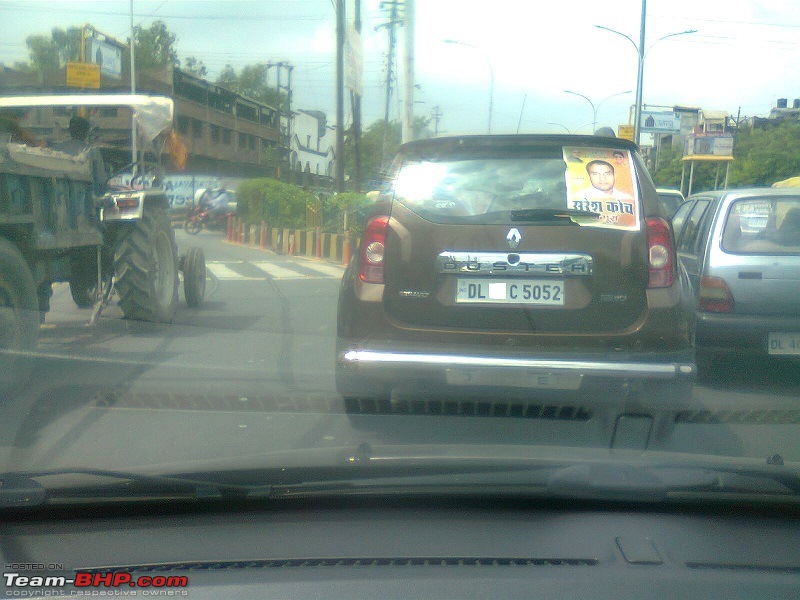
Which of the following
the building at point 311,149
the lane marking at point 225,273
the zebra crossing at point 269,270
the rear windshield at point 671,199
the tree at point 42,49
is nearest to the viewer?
the lane marking at point 225,273

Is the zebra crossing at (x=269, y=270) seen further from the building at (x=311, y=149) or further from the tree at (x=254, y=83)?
the building at (x=311, y=149)

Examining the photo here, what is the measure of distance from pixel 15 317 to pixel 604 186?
4.15 meters

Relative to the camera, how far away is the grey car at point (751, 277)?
22.3 feet

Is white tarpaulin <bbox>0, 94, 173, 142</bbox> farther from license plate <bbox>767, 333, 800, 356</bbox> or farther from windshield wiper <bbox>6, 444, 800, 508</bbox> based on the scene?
windshield wiper <bbox>6, 444, 800, 508</bbox>

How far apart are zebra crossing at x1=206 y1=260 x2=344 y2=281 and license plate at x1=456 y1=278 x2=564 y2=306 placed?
10.4 metres

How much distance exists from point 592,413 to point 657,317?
0.75 m

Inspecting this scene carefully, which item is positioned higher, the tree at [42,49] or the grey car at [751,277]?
the tree at [42,49]

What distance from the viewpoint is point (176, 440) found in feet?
15.9

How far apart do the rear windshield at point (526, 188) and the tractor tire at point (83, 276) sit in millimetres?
4844

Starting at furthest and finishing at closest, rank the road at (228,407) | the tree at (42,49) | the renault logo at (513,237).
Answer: the tree at (42,49)
the road at (228,407)
the renault logo at (513,237)

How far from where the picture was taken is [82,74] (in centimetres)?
971

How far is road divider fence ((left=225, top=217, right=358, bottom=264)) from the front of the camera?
20.1m

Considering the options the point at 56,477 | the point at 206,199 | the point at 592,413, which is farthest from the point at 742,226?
the point at 206,199

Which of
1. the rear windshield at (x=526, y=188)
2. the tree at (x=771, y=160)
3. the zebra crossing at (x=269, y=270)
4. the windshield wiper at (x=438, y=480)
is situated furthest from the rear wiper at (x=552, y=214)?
the tree at (x=771, y=160)
